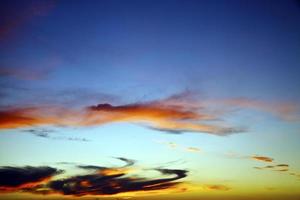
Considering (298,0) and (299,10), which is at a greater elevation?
(299,10)

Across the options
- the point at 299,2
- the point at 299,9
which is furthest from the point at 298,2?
the point at 299,9

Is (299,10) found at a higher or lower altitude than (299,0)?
higher

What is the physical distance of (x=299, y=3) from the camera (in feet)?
14.8

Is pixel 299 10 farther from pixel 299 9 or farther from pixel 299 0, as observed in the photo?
pixel 299 0

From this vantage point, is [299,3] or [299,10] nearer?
[299,3]

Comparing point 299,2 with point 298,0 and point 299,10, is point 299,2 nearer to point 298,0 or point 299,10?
point 298,0

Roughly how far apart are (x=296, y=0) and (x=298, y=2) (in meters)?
0.06

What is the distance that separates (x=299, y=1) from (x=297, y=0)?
32 mm

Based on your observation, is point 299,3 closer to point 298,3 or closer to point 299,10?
point 298,3

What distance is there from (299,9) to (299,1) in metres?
0.73

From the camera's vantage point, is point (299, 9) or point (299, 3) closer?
point (299, 3)

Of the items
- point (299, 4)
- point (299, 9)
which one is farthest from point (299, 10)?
point (299, 4)

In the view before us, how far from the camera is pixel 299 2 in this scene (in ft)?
14.6

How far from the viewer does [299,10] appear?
5.16 m
